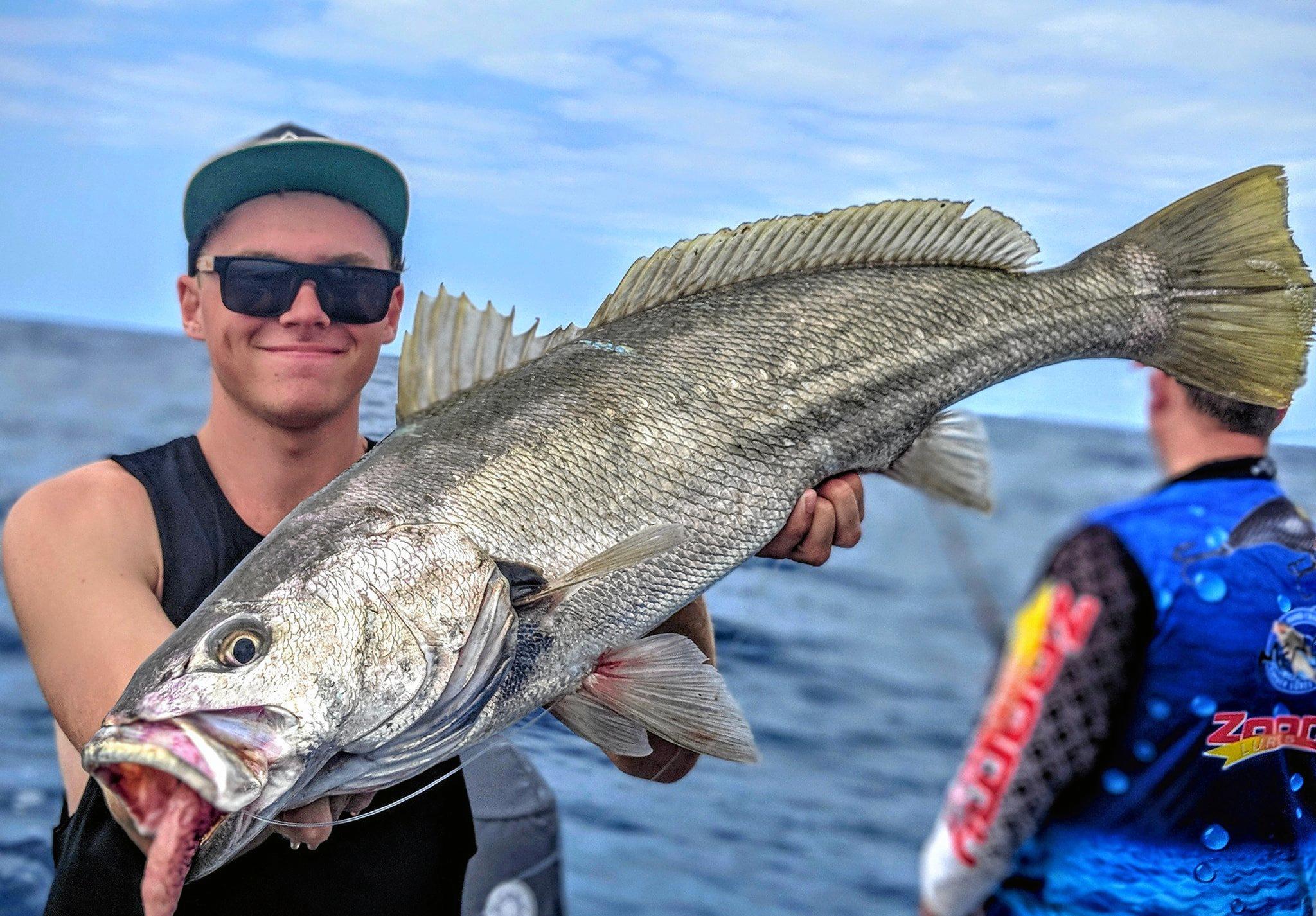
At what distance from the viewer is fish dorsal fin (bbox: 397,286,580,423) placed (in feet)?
5.52

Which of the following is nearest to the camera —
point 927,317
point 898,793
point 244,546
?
point 927,317

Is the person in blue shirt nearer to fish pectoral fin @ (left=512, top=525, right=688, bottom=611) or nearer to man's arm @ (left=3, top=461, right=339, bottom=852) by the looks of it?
fish pectoral fin @ (left=512, top=525, right=688, bottom=611)

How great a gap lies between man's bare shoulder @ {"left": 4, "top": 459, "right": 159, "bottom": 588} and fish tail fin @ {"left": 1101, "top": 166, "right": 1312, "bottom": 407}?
1.77 m

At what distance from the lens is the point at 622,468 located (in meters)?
1.67

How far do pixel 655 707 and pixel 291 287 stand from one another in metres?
1.02

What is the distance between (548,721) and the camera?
398 centimetres

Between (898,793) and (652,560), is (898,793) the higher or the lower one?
the lower one

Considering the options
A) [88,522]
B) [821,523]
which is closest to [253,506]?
[88,522]

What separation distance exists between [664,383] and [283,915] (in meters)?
1.22

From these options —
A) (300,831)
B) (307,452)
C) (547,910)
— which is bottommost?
(547,910)

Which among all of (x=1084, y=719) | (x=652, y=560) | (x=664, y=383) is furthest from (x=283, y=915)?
(x=1084, y=719)

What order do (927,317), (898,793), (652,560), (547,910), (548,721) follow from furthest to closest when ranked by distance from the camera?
(898,793) → (548,721) → (547,910) → (927,317) → (652,560)

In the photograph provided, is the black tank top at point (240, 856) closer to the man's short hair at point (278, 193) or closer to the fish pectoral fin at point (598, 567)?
the man's short hair at point (278, 193)

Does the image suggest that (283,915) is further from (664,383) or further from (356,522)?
(664,383)
